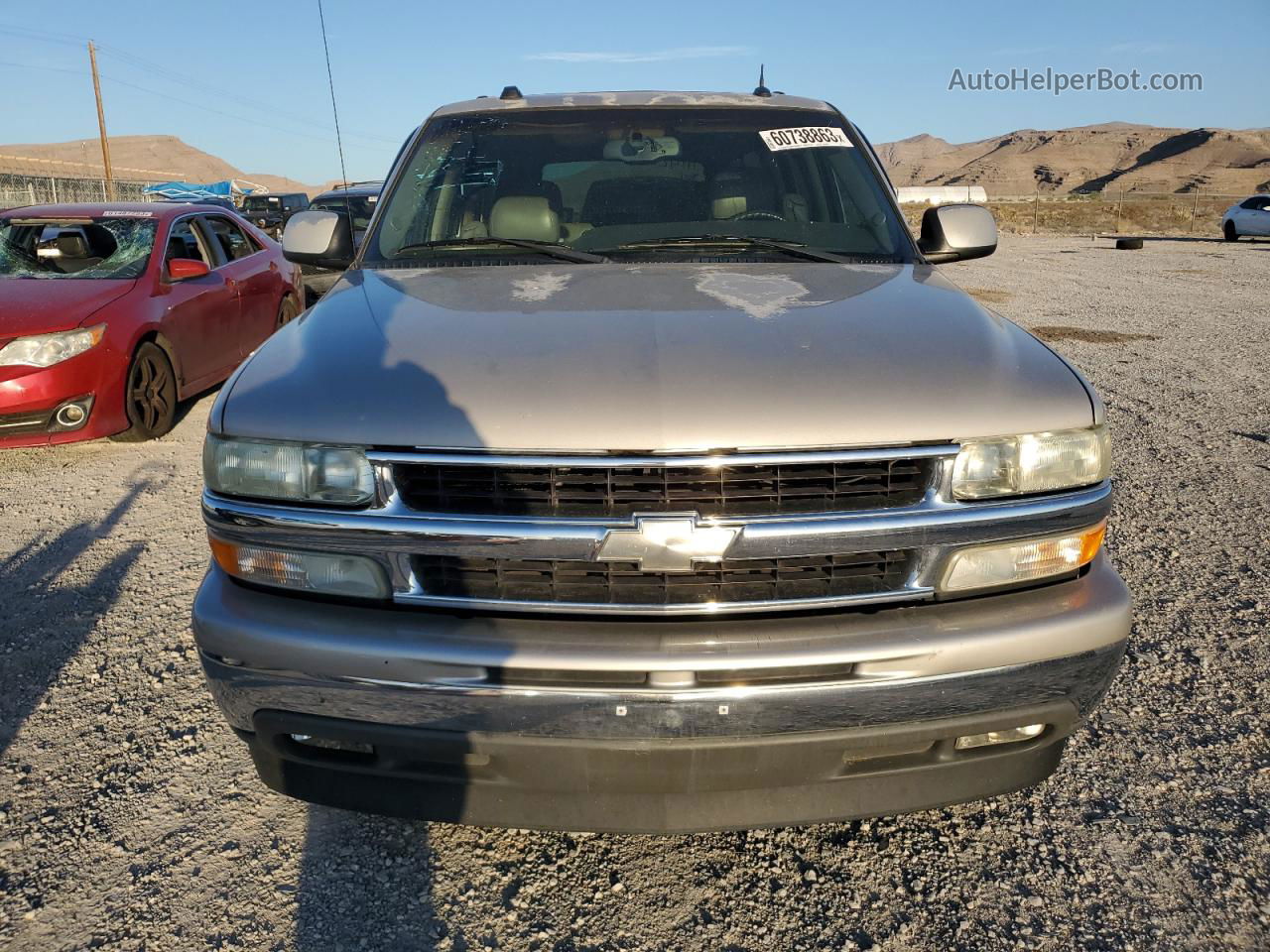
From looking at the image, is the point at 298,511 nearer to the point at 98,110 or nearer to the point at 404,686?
the point at 404,686

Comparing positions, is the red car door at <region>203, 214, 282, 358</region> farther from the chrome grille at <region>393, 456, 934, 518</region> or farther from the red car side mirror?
the chrome grille at <region>393, 456, 934, 518</region>

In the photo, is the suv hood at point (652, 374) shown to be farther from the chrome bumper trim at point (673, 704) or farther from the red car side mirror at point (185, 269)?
the red car side mirror at point (185, 269)

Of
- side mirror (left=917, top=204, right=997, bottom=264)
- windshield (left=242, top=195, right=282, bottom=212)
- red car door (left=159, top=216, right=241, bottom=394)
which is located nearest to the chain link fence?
windshield (left=242, top=195, right=282, bottom=212)

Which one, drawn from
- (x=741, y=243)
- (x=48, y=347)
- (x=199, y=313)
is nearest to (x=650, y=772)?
(x=741, y=243)

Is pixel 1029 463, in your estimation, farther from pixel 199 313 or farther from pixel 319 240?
pixel 199 313

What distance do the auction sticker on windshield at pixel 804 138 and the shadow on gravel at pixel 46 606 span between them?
3136mm

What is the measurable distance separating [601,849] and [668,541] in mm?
1003

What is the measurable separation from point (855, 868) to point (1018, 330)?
145 centimetres

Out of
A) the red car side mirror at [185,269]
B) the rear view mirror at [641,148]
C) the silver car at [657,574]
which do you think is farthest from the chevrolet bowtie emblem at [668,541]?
the red car side mirror at [185,269]

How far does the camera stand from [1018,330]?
2.55 m

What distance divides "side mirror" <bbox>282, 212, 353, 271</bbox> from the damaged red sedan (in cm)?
307

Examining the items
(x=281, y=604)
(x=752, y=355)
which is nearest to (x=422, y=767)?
(x=281, y=604)

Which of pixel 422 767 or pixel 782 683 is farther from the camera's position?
pixel 422 767

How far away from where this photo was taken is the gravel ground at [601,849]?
7.10 feet
